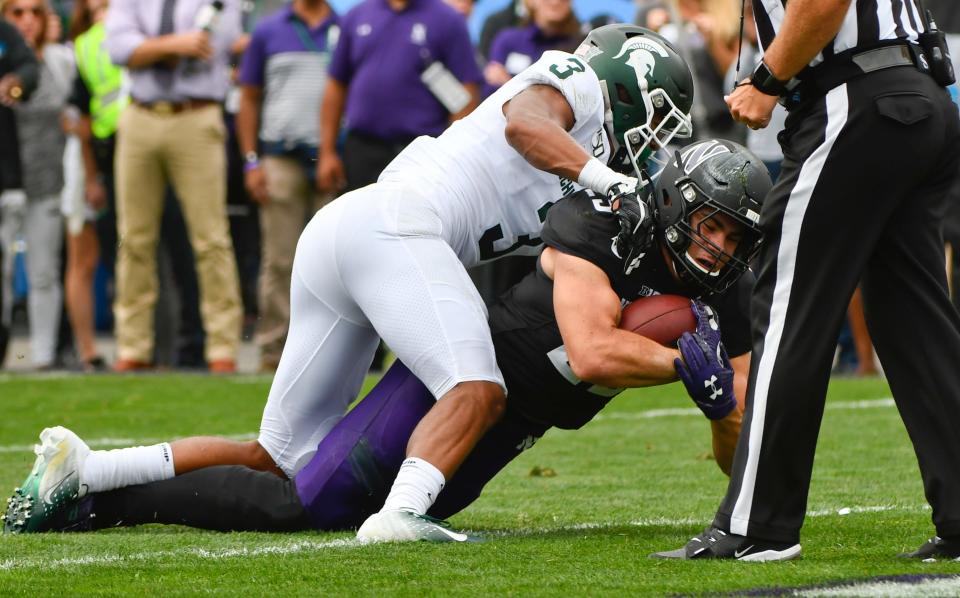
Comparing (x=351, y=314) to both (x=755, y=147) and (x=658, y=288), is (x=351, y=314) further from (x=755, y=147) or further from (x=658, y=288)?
(x=755, y=147)

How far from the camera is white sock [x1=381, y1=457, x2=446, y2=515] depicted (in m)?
4.43

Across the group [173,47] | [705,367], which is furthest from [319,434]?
[173,47]

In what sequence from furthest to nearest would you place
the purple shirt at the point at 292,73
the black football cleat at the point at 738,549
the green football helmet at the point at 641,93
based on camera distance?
the purple shirt at the point at 292,73 → the green football helmet at the point at 641,93 → the black football cleat at the point at 738,549

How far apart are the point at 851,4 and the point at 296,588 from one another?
6.00ft

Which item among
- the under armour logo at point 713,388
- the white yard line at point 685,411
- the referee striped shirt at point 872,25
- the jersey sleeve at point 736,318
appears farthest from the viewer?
the white yard line at point 685,411

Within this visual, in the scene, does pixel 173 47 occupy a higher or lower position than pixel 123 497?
higher

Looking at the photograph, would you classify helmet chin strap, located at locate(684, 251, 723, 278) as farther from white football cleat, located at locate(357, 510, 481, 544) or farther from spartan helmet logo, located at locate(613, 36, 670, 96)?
white football cleat, located at locate(357, 510, 481, 544)

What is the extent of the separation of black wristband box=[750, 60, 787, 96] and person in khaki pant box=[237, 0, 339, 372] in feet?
21.5

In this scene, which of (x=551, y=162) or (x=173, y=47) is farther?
(x=173, y=47)

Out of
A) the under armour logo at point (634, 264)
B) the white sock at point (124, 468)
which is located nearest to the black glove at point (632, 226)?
the under armour logo at point (634, 264)

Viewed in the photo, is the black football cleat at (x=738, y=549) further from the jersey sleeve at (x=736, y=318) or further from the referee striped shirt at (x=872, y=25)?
the referee striped shirt at (x=872, y=25)

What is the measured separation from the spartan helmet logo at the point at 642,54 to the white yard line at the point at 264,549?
1319mm

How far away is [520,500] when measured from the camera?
5664mm

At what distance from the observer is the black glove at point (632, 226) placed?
449 centimetres
